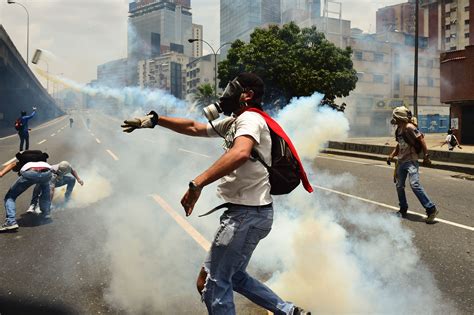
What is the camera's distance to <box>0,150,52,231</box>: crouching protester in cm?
591

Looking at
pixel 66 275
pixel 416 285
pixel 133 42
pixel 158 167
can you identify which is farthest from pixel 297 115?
pixel 133 42

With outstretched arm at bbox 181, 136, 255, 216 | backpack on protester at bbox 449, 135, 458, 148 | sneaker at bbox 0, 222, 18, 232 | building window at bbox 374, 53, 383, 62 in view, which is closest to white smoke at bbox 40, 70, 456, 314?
sneaker at bbox 0, 222, 18, 232

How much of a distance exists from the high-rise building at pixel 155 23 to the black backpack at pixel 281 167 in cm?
1619

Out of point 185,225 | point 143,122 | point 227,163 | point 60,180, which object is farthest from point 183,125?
point 60,180

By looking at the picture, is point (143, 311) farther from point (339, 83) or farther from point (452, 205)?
point (339, 83)

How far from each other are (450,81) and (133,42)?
18.6 m

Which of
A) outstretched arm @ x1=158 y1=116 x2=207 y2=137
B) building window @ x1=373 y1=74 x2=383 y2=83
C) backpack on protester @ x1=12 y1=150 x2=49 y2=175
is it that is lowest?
backpack on protester @ x1=12 y1=150 x2=49 y2=175

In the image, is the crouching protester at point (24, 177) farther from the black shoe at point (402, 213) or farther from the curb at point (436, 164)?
the curb at point (436, 164)

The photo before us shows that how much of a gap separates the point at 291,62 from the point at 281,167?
29.1 m

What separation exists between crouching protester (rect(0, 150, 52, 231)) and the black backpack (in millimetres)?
4735

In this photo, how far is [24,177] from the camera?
6.05 meters

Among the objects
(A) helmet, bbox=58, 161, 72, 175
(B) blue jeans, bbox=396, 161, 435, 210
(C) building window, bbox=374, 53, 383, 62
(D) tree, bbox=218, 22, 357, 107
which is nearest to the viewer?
(B) blue jeans, bbox=396, 161, 435, 210

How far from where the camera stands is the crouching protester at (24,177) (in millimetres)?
5914

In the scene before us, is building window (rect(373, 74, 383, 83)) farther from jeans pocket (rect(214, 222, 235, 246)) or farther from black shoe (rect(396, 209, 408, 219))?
jeans pocket (rect(214, 222, 235, 246))
